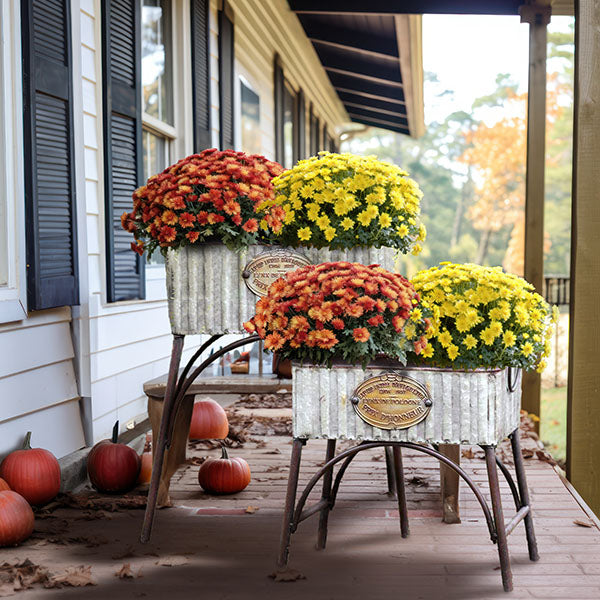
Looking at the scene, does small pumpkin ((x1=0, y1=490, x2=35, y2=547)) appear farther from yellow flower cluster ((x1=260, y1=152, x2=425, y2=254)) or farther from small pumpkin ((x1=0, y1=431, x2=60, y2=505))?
yellow flower cluster ((x1=260, y1=152, x2=425, y2=254))

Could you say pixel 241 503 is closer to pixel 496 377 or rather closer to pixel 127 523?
pixel 127 523

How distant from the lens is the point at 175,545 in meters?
2.71

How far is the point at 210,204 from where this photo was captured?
273 cm

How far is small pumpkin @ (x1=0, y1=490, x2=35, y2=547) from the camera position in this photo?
2641mm

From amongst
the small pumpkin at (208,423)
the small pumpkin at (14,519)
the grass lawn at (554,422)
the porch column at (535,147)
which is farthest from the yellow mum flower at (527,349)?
the grass lawn at (554,422)

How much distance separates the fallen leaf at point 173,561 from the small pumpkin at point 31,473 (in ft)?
2.26

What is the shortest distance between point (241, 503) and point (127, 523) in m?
0.46

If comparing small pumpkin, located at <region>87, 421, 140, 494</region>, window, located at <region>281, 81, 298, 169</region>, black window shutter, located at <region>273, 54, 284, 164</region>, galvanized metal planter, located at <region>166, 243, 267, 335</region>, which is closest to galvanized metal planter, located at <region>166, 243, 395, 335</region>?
galvanized metal planter, located at <region>166, 243, 267, 335</region>

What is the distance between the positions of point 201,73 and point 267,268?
2797 millimetres

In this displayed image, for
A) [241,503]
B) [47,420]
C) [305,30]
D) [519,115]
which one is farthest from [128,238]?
[519,115]

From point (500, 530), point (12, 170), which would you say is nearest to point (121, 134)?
Answer: point (12, 170)

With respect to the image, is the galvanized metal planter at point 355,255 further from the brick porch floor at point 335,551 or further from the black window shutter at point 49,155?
the black window shutter at point 49,155

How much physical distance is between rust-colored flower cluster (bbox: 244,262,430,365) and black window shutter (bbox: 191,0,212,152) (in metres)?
2.88

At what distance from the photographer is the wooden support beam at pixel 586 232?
11.2 feet
